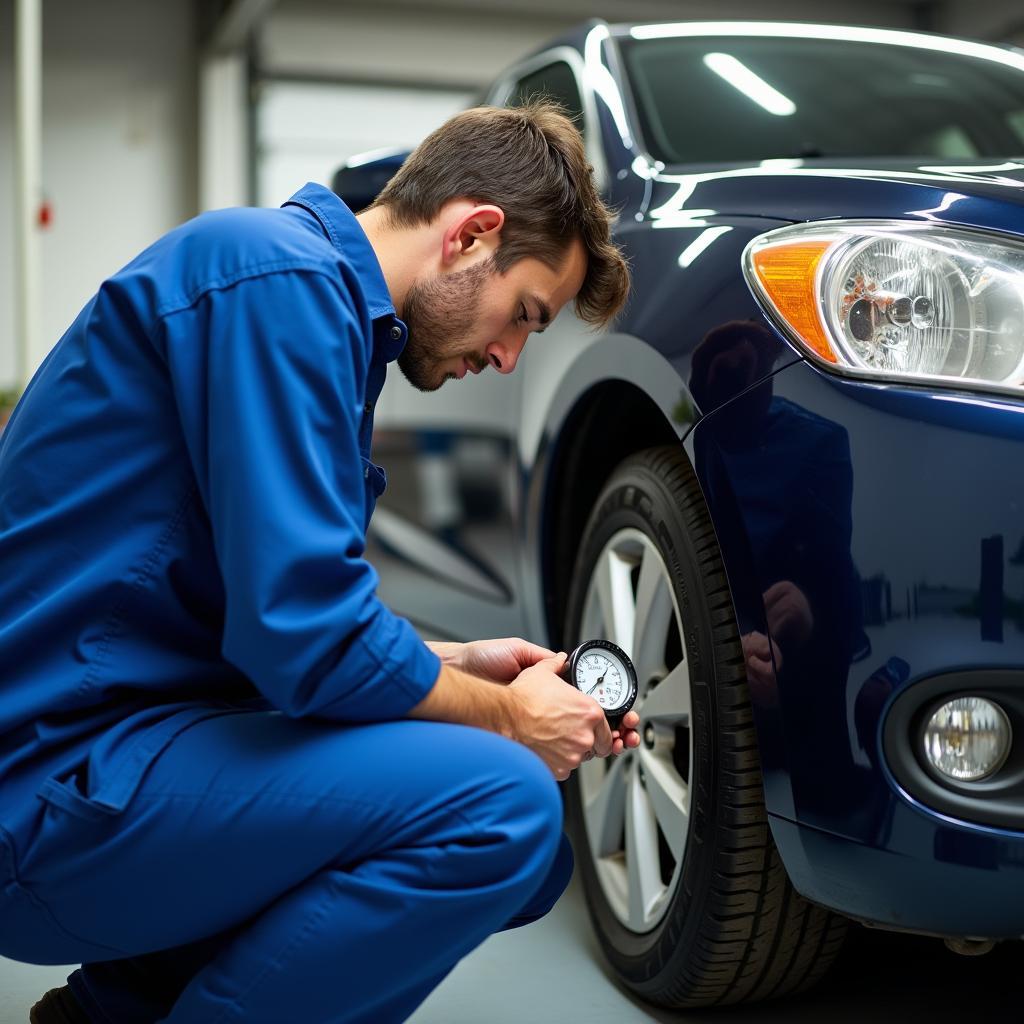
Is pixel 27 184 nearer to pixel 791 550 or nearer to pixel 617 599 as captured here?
pixel 617 599

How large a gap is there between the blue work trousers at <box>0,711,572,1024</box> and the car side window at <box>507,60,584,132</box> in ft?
4.22

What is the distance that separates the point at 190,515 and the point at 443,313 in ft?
1.13

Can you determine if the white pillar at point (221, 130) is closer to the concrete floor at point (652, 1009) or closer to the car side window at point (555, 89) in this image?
the car side window at point (555, 89)

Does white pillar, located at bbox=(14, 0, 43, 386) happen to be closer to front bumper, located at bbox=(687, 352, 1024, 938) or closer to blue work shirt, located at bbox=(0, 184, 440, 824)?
blue work shirt, located at bbox=(0, 184, 440, 824)

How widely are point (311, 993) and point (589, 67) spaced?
1.63m

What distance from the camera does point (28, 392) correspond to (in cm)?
133

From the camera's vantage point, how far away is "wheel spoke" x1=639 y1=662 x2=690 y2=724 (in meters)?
1.58

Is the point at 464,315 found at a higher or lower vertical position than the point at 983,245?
lower

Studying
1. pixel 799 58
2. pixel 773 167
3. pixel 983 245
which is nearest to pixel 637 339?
pixel 773 167

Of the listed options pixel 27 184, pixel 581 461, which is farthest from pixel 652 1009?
pixel 27 184

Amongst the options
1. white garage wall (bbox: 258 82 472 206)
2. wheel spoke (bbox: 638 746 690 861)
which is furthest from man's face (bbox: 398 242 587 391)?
white garage wall (bbox: 258 82 472 206)

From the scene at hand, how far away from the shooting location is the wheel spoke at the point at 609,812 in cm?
180

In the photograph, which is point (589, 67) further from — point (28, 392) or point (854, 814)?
point (854, 814)

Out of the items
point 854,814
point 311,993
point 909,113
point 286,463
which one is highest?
point 909,113
